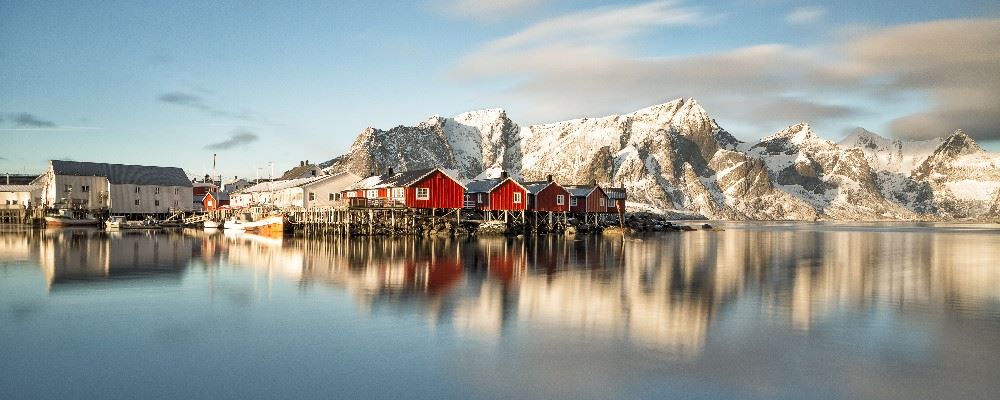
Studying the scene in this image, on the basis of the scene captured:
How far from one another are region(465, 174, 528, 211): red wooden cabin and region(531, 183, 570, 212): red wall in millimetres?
2707

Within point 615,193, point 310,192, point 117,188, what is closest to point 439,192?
point 310,192

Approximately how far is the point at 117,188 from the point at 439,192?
166ft

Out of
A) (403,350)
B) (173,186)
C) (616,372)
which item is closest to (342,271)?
(403,350)

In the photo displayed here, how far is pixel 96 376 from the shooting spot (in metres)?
13.7

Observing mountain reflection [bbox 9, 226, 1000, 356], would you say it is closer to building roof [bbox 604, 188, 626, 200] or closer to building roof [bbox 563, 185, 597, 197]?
building roof [bbox 563, 185, 597, 197]

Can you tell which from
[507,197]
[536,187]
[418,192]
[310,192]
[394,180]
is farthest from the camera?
[536,187]

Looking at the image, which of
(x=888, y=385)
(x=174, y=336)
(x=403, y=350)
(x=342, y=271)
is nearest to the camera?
(x=888, y=385)

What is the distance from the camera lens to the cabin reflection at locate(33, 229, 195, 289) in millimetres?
30038

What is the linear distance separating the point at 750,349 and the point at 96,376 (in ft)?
46.8

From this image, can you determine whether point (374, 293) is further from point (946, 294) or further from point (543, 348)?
point (946, 294)

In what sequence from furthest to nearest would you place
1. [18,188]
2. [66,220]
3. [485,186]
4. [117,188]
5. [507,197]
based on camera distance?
[18,188]
[117,188]
[66,220]
[485,186]
[507,197]

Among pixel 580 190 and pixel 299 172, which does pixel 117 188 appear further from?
pixel 299 172

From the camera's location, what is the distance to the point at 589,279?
30141 millimetres

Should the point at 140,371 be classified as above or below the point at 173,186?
below
